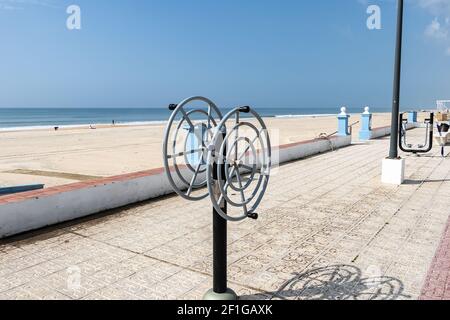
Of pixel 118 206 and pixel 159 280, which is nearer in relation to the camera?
pixel 159 280

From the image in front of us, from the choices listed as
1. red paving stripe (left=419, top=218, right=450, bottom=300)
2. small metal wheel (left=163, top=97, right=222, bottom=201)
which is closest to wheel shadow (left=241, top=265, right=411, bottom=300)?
red paving stripe (left=419, top=218, right=450, bottom=300)

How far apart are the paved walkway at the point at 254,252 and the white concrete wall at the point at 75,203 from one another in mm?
230

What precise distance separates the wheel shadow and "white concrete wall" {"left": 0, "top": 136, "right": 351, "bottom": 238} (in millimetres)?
2994

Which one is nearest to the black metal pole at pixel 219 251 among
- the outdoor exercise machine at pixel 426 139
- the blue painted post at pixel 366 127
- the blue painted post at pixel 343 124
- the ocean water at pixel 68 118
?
the outdoor exercise machine at pixel 426 139

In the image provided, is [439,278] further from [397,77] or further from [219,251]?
[397,77]

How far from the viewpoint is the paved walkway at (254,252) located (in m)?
3.35

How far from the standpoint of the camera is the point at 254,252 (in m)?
4.19

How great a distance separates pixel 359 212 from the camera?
18.8 feet

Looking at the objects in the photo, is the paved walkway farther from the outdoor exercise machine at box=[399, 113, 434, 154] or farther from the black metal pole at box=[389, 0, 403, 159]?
the outdoor exercise machine at box=[399, 113, 434, 154]

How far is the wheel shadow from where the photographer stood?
10.5ft

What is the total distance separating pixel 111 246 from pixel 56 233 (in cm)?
87
